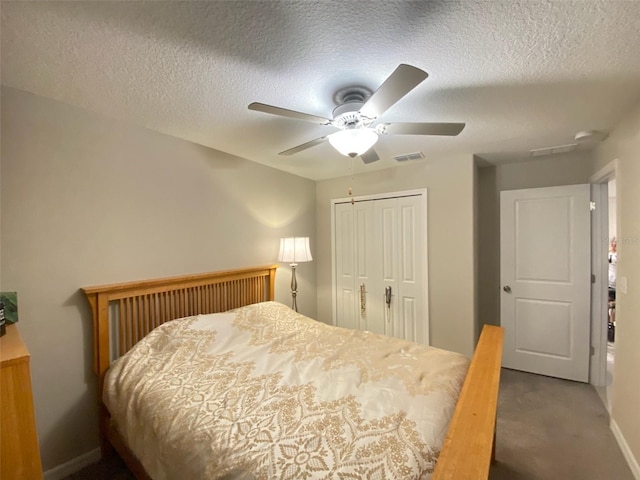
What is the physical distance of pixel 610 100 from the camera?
1.69m

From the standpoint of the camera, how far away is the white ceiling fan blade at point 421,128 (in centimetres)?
149

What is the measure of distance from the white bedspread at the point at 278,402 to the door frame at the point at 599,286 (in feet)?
6.97

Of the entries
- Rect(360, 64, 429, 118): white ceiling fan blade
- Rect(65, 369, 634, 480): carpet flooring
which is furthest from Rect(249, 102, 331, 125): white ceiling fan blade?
Rect(65, 369, 634, 480): carpet flooring

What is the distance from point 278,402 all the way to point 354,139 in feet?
4.69

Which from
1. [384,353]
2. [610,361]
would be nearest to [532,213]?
[610,361]

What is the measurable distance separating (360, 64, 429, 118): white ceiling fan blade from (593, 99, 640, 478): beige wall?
5.65 ft

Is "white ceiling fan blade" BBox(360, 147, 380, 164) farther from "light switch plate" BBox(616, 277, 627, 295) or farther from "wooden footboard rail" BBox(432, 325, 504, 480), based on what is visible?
"light switch plate" BBox(616, 277, 627, 295)

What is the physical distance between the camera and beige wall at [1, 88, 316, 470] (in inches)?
64.3

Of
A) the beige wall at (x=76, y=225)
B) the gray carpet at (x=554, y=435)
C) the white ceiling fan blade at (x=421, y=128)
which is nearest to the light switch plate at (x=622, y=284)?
the gray carpet at (x=554, y=435)

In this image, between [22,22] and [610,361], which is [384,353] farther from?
[610,361]

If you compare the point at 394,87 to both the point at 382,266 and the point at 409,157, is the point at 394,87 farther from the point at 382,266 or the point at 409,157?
the point at 382,266

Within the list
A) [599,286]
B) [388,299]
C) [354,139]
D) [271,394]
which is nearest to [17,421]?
[271,394]

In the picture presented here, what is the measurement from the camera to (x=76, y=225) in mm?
1826

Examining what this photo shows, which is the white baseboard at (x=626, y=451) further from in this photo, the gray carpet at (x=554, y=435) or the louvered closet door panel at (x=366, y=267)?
the louvered closet door panel at (x=366, y=267)
